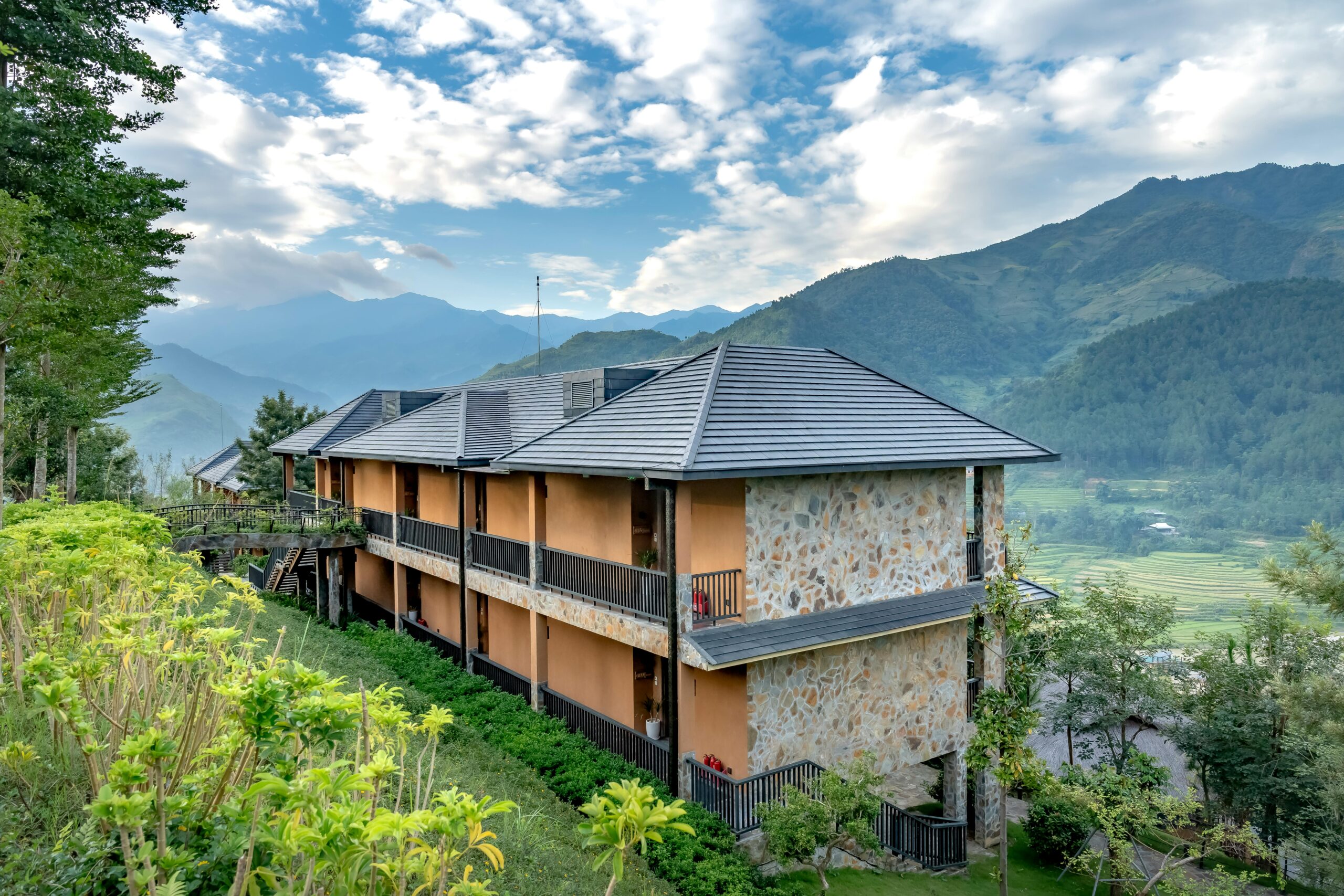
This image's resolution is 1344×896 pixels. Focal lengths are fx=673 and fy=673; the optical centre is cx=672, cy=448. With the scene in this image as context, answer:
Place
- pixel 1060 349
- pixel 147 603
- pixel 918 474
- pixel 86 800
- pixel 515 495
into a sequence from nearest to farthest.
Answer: pixel 86 800, pixel 147 603, pixel 918 474, pixel 515 495, pixel 1060 349

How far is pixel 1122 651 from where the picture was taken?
19.9 meters

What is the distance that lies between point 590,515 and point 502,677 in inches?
190

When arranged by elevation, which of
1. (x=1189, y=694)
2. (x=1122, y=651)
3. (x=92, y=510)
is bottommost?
(x=1189, y=694)

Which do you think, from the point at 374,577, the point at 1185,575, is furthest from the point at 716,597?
the point at 1185,575

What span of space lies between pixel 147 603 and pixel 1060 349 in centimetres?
14921

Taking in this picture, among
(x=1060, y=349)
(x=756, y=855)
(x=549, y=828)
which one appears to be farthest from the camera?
(x=1060, y=349)

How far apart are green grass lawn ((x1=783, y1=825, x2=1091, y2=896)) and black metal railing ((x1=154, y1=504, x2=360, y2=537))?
16970mm

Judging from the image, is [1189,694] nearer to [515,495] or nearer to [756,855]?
[756,855]

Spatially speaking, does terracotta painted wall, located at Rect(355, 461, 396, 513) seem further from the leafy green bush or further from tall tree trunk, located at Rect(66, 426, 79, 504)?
the leafy green bush

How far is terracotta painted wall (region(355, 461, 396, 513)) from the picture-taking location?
67.8 feet

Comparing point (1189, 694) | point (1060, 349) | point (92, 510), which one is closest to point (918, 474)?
point (92, 510)

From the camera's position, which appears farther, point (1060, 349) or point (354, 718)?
point (1060, 349)

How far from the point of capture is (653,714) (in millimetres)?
13391

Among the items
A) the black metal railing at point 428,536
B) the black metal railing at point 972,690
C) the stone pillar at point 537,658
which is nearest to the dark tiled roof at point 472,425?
the black metal railing at point 428,536
